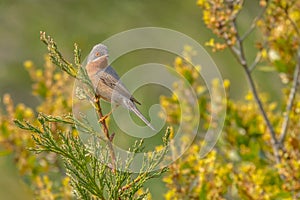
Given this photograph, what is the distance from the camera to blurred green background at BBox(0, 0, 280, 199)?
51.7 ft

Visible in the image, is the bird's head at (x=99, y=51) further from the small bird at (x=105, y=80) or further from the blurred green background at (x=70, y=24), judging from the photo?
the blurred green background at (x=70, y=24)

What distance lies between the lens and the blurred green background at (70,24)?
1575cm

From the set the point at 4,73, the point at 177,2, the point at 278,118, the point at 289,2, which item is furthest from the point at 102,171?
the point at 177,2

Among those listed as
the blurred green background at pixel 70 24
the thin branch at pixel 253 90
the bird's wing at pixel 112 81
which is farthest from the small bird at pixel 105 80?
the blurred green background at pixel 70 24

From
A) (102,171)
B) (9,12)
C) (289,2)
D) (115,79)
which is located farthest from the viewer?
(9,12)

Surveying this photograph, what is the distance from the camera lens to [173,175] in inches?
139

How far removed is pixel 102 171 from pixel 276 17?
2040 millimetres

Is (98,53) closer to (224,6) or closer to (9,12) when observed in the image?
(224,6)

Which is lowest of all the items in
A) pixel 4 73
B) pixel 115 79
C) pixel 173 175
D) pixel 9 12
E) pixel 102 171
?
pixel 102 171

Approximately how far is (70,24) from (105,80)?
49.0 ft

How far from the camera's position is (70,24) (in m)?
17.1

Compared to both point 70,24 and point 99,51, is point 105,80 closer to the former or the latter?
point 99,51

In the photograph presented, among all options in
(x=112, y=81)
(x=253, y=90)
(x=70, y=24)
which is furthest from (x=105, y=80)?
(x=70, y=24)

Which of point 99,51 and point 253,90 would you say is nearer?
point 99,51
